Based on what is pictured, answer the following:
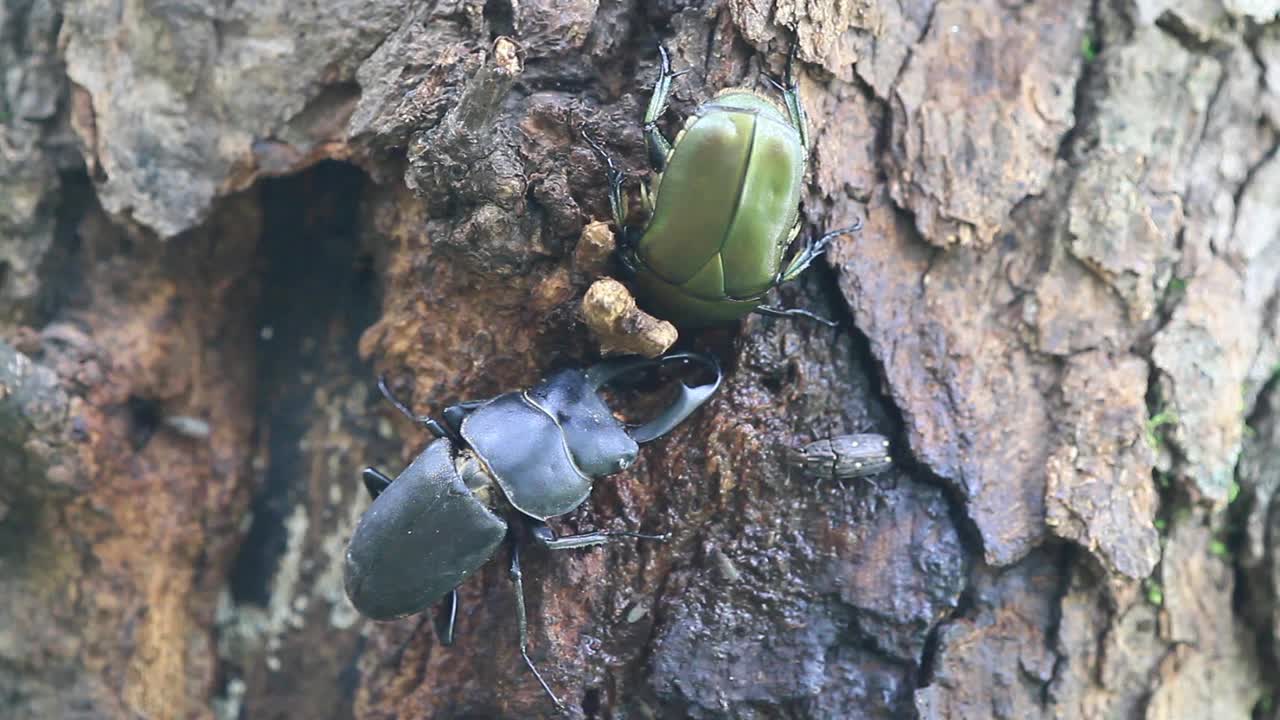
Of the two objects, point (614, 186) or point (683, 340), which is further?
point (683, 340)

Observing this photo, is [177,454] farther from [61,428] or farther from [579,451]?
[579,451]

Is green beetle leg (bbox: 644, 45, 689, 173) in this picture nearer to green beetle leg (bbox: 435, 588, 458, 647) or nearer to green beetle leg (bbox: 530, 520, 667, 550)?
green beetle leg (bbox: 530, 520, 667, 550)

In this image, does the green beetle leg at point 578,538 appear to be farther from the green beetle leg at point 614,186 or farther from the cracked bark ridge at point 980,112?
the cracked bark ridge at point 980,112

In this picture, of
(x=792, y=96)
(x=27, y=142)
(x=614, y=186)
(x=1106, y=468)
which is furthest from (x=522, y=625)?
(x=27, y=142)

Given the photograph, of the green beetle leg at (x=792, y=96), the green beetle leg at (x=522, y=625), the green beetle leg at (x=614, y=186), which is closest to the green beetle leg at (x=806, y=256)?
the green beetle leg at (x=792, y=96)

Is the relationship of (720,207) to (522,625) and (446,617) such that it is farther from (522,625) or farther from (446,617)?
(446,617)

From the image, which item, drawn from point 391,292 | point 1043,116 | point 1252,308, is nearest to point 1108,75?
point 1043,116
